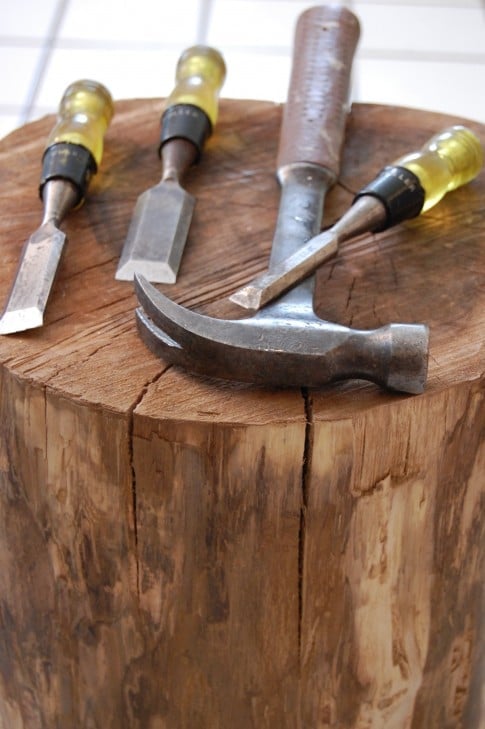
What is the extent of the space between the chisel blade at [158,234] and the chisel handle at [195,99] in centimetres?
10

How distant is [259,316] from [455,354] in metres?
0.19

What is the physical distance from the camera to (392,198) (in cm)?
129

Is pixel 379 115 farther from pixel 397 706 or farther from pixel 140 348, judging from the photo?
pixel 397 706

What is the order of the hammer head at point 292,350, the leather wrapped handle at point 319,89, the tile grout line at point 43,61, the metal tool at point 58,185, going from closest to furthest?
the hammer head at point 292,350
the metal tool at point 58,185
the leather wrapped handle at point 319,89
the tile grout line at point 43,61

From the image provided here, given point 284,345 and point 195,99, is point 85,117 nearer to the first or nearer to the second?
point 195,99

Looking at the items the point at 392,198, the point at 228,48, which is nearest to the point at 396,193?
the point at 392,198

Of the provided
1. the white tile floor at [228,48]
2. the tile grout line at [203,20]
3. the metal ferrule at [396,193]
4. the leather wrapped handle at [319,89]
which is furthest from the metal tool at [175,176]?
the tile grout line at [203,20]

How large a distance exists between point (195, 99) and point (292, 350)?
0.50 m

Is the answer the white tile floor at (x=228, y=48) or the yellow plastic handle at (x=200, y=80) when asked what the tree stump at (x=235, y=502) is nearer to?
the yellow plastic handle at (x=200, y=80)

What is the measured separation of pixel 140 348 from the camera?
1.15 metres

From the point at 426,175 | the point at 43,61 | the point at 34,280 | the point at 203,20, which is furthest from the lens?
the point at 203,20

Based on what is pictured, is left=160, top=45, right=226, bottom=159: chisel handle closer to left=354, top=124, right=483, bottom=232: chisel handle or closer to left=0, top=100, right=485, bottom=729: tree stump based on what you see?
left=0, top=100, right=485, bottom=729: tree stump

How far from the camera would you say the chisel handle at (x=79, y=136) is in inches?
52.7

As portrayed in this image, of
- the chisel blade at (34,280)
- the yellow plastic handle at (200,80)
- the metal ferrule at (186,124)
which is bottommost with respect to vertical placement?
the chisel blade at (34,280)
